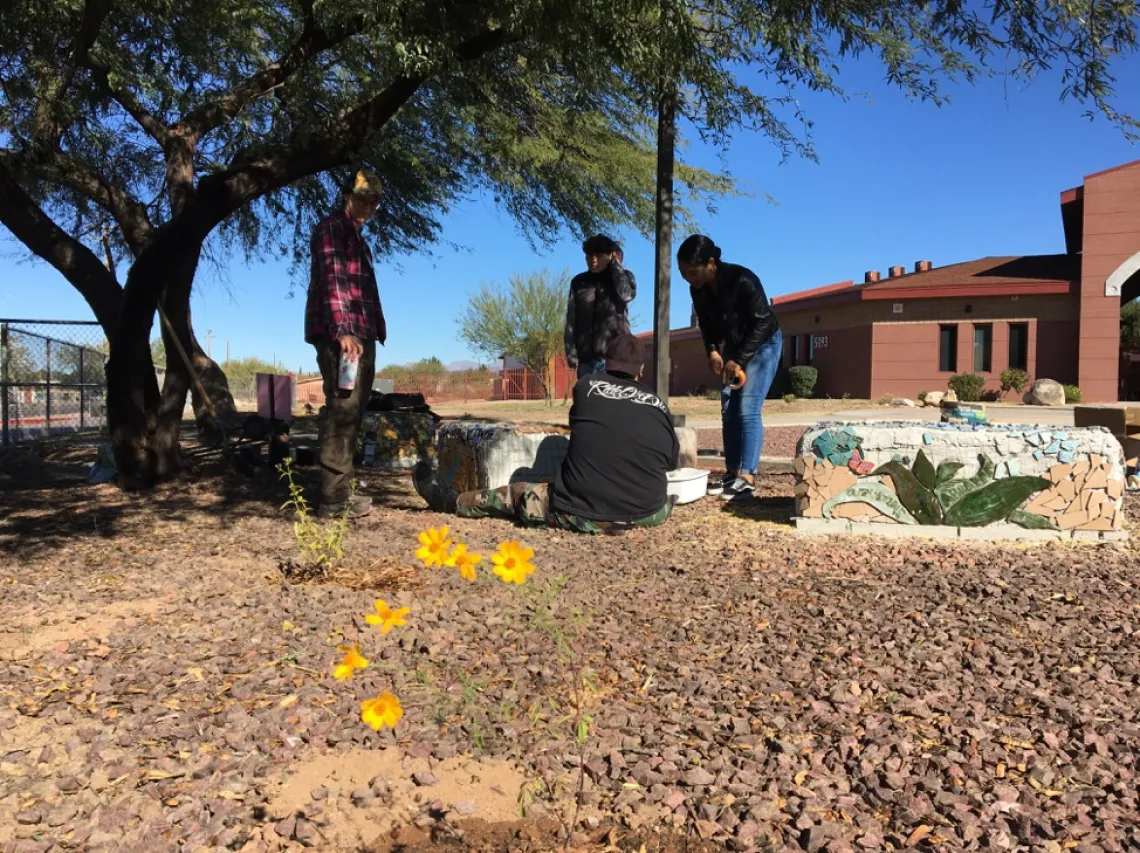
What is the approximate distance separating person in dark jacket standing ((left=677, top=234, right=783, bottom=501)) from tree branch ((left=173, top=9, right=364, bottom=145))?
2.61 meters

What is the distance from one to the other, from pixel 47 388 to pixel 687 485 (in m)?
9.40

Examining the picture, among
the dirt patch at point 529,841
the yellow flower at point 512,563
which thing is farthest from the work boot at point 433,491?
the dirt patch at point 529,841

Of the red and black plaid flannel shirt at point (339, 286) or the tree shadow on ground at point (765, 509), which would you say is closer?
the red and black plaid flannel shirt at point (339, 286)

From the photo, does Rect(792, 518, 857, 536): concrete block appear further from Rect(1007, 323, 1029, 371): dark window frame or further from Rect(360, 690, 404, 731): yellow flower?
Rect(1007, 323, 1029, 371): dark window frame

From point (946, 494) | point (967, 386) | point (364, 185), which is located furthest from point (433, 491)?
point (967, 386)

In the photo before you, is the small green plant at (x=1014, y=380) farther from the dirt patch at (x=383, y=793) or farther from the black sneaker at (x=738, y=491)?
the dirt patch at (x=383, y=793)

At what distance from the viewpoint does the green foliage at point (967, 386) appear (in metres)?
23.0

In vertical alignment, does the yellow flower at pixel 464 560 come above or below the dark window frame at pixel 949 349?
below

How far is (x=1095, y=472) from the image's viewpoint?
4270 millimetres

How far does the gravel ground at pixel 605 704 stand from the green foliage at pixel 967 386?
20.6 metres

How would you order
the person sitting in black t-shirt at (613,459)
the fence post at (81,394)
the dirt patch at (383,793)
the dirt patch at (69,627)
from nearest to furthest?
the dirt patch at (383,793) < the dirt patch at (69,627) < the person sitting in black t-shirt at (613,459) < the fence post at (81,394)

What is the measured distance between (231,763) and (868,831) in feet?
4.78

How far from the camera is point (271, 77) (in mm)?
6484

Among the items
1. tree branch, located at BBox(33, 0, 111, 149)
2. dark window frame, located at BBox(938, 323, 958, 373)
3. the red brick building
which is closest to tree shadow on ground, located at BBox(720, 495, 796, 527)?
tree branch, located at BBox(33, 0, 111, 149)
